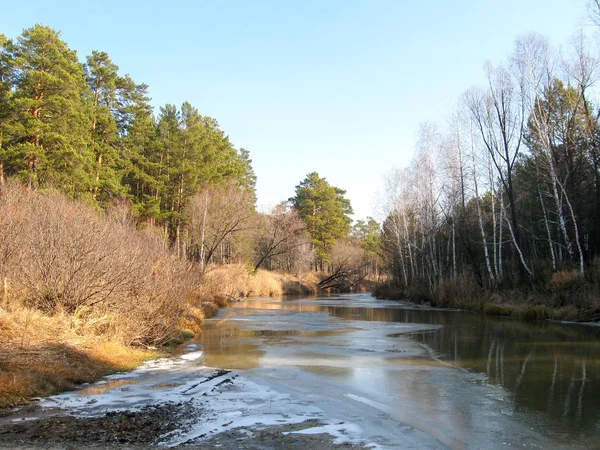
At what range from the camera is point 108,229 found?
1445cm

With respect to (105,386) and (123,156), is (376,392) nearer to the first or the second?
(105,386)

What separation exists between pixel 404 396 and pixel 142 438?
512 cm

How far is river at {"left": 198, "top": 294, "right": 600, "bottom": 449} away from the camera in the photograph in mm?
7117

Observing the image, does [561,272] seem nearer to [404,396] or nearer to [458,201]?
[458,201]

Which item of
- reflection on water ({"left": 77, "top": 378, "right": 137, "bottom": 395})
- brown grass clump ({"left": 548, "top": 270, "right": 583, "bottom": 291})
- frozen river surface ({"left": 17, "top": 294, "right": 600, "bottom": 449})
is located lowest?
frozen river surface ({"left": 17, "top": 294, "right": 600, "bottom": 449})

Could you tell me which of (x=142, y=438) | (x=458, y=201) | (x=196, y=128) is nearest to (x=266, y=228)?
(x=196, y=128)

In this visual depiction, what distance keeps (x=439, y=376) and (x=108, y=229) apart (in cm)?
1010

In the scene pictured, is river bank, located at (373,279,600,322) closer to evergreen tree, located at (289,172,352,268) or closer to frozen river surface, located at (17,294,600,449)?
frozen river surface, located at (17,294,600,449)

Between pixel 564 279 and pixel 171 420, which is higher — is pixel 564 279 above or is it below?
above

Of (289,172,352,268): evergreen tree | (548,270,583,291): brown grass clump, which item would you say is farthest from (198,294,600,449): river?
(289,172,352,268): evergreen tree

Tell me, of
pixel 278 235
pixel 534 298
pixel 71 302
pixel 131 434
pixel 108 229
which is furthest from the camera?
pixel 278 235

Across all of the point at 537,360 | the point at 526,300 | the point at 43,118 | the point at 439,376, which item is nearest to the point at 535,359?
the point at 537,360

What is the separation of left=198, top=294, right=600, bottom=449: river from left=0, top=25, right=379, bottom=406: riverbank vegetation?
9.89ft

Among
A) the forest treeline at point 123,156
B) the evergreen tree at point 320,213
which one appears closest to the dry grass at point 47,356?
the forest treeline at point 123,156
